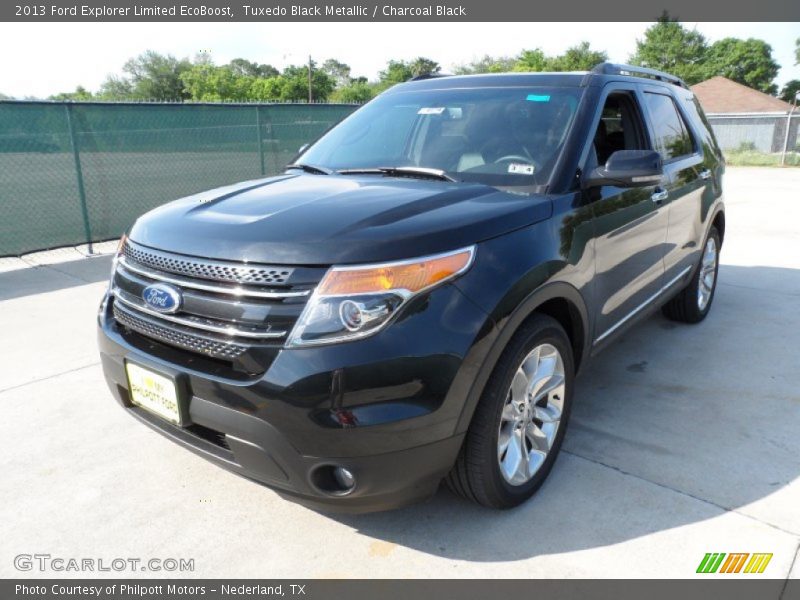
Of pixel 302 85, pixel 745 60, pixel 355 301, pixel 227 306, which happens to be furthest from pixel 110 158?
pixel 745 60

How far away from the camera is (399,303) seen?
6.83ft

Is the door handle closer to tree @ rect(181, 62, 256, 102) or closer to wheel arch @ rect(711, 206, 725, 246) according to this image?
wheel arch @ rect(711, 206, 725, 246)

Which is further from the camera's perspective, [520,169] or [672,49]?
[672,49]

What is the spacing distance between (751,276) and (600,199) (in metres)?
4.54

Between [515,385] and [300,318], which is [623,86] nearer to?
[515,385]

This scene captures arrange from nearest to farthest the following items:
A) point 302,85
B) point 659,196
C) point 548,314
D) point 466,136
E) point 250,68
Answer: point 548,314 < point 466,136 < point 659,196 < point 302,85 < point 250,68

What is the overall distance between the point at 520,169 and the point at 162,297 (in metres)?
1.68

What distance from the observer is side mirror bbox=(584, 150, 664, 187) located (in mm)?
2867

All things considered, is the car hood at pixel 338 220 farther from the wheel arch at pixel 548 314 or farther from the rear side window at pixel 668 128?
the rear side window at pixel 668 128

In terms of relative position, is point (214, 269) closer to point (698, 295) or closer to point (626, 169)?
point (626, 169)

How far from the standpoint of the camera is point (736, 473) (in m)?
2.95

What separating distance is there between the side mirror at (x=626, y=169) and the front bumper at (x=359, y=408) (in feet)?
3.73

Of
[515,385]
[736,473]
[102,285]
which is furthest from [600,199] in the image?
[102,285]
